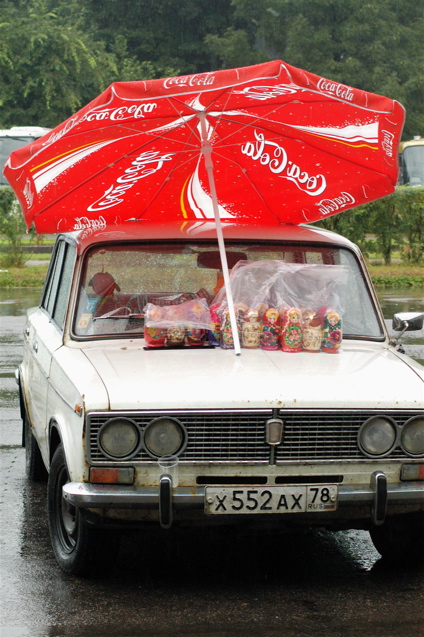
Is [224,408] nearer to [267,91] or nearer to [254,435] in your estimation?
[254,435]

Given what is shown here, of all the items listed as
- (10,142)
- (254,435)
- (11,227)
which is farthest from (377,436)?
(10,142)

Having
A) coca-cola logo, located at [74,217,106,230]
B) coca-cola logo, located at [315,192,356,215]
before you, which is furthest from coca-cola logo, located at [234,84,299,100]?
coca-cola logo, located at [74,217,106,230]

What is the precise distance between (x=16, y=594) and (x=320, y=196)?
3.20 metres

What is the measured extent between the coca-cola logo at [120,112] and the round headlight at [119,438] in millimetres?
1802

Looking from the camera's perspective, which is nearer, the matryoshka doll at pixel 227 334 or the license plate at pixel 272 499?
the license plate at pixel 272 499

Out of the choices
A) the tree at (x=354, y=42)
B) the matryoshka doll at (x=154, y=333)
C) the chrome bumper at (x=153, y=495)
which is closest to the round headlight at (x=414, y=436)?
the chrome bumper at (x=153, y=495)

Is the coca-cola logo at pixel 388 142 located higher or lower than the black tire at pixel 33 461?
higher

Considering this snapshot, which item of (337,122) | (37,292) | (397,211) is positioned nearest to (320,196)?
(337,122)

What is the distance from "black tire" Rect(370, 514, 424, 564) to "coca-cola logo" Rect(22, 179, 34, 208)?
2846 millimetres

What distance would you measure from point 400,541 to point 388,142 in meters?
2.39

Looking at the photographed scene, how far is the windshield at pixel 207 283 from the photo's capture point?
18.3 feet

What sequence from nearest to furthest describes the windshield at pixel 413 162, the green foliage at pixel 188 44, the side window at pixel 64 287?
the side window at pixel 64 287 < the windshield at pixel 413 162 < the green foliage at pixel 188 44

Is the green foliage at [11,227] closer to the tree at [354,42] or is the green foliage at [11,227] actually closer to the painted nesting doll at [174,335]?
the painted nesting doll at [174,335]

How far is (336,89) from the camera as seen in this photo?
535cm
